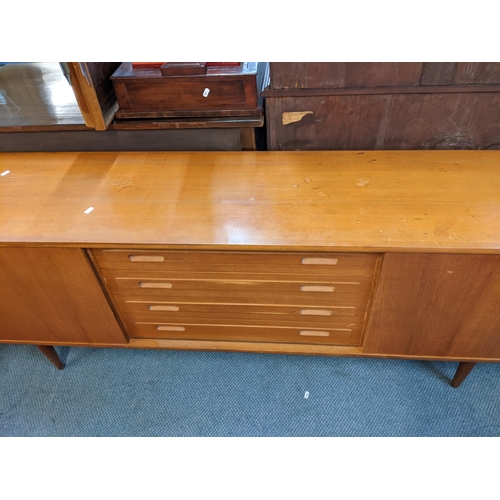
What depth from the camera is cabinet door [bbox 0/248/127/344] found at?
3.40 feet

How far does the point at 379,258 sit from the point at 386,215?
11cm

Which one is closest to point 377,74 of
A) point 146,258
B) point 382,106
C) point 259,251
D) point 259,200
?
point 382,106

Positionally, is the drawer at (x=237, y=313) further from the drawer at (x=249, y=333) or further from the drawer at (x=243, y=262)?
the drawer at (x=243, y=262)

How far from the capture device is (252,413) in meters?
1.31

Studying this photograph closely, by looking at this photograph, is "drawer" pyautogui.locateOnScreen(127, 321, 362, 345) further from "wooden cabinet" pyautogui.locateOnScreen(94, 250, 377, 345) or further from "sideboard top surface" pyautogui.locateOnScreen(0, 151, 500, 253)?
"sideboard top surface" pyautogui.locateOnScreen(0, 151, 500, 253)

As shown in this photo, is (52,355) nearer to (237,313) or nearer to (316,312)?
(237,313)

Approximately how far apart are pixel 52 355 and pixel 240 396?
27.8 inches

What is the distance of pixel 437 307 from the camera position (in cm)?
104

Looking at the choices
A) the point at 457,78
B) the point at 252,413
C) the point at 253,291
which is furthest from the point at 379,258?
the point at 252,413

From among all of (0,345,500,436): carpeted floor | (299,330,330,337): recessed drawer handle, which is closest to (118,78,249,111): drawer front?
(299,330,330,337): recessed drawer handle

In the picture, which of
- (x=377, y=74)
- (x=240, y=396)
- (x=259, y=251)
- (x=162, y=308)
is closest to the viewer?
(x=259, y=251)

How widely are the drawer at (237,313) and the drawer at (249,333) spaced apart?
0.10 feet

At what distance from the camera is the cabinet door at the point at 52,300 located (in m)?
1.04
